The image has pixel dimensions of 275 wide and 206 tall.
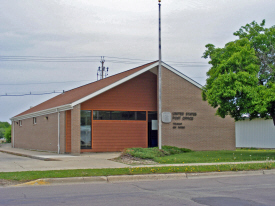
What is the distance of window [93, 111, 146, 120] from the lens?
23844mm

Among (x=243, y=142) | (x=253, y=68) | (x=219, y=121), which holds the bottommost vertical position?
(x=243, y=142)

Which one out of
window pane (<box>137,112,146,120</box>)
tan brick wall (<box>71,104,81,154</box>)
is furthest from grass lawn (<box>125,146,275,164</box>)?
tan brick wall (<box>71,104,81,154</box>)

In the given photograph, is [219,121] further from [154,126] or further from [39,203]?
[39,203]

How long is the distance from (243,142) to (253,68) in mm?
17213

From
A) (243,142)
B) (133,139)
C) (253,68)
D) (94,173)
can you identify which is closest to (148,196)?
(94,173)

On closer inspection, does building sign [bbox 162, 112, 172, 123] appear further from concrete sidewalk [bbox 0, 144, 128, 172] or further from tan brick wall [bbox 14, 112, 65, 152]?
tan brick wall [bbox 14, 112, 65, 152]

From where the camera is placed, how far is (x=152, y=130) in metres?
25.3

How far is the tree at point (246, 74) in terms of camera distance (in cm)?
1728

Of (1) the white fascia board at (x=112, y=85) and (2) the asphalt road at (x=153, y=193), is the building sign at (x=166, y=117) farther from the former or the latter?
(2) the asphalt road at (x=153, y=193)

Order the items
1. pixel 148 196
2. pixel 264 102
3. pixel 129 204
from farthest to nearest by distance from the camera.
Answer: pixel 264 102 < pixel 148 196 < pixel 129 204

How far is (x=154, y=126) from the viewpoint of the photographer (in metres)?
25.4

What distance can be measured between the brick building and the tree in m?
5.67

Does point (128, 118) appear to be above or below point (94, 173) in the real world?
above

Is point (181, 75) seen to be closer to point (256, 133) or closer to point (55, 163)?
point (256, 133)
